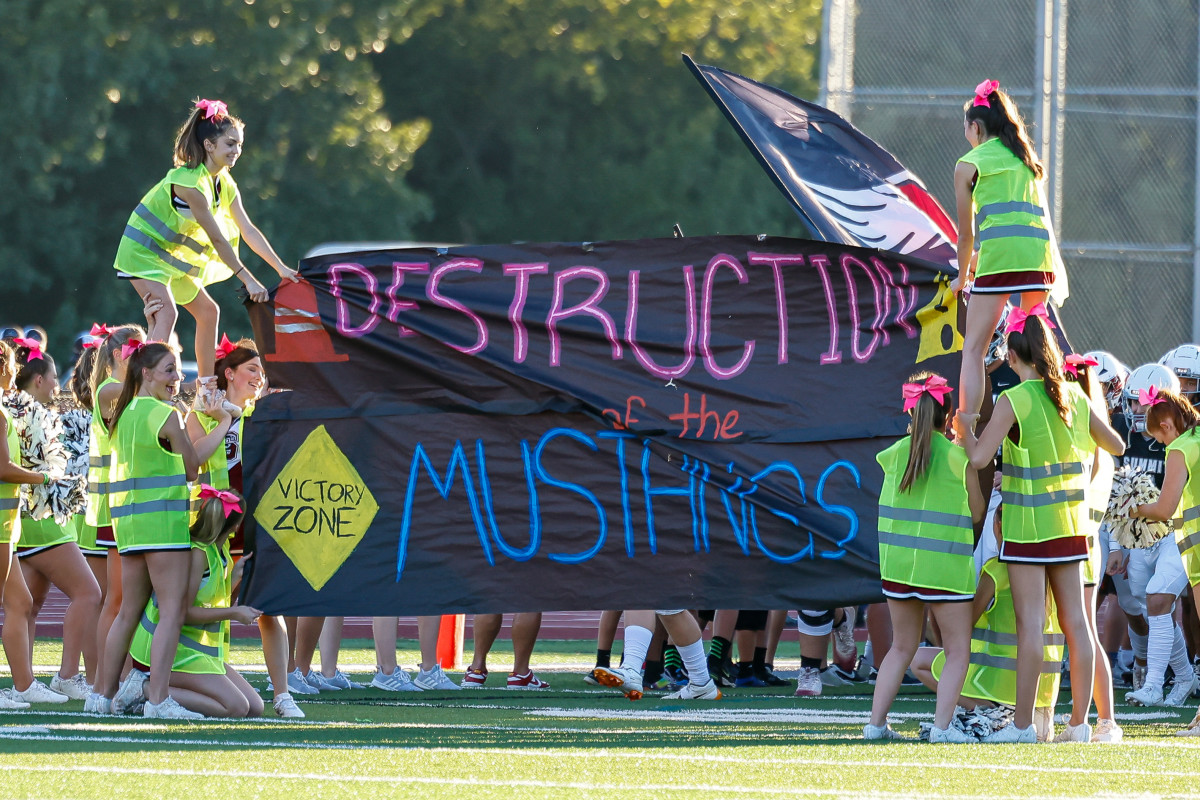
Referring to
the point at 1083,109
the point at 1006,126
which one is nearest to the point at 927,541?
the point at 1006,126

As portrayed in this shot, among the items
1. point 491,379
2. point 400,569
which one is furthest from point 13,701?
point 491,379

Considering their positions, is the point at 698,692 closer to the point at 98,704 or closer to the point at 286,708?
the point at 286,708

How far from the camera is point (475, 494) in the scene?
844 cm

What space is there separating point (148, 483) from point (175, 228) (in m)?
1.47

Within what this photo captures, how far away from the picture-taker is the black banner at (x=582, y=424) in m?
8.39

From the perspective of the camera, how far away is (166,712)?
7832mm

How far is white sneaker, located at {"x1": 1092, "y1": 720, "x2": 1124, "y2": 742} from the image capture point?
7.32 m

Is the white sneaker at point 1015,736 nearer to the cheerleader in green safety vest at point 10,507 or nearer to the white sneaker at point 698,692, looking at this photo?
the white sneaker at point 698,692

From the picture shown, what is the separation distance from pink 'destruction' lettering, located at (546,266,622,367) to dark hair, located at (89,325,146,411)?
2.01 m

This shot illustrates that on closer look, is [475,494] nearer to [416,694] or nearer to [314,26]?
[416,694]

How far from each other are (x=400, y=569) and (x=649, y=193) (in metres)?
29.3

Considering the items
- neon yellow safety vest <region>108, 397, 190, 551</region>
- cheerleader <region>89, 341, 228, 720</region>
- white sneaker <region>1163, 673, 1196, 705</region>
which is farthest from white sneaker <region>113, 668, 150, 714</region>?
white sneaker <region>1163, 673, 1196, 705</region>

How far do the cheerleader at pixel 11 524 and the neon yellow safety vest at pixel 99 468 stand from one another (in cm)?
29

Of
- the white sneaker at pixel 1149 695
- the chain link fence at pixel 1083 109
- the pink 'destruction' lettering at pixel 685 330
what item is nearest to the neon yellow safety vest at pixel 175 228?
the pink 'destruction' lettering at pixel 685 330
